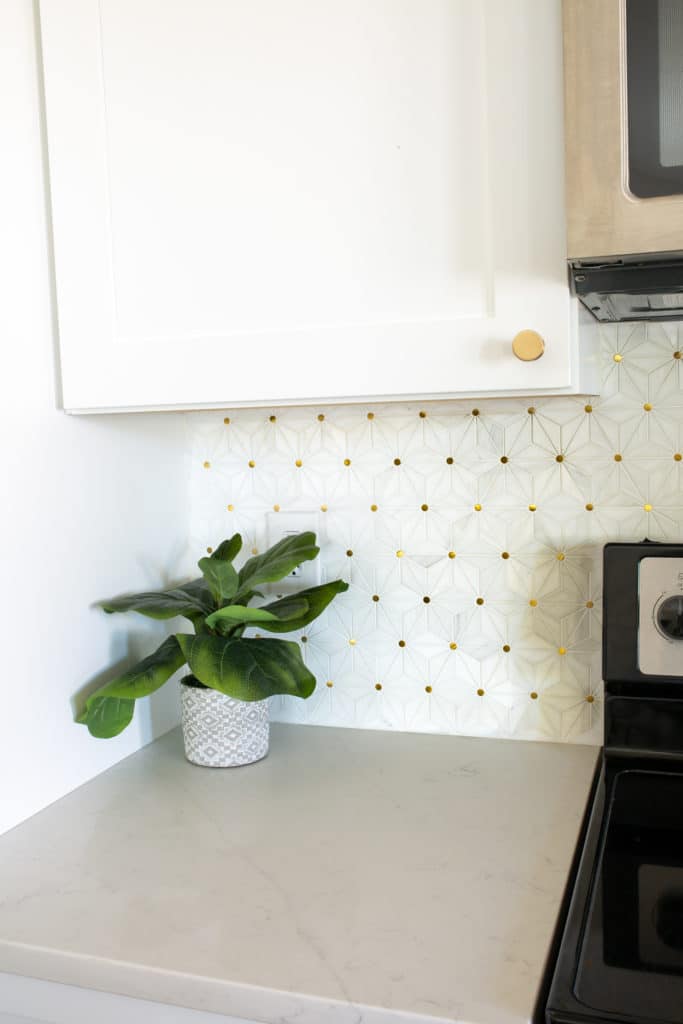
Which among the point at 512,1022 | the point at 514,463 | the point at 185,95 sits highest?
the point at 185,95

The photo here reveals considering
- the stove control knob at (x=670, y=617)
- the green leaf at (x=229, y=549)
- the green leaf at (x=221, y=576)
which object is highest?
the green leaf at (x=229, y=549)

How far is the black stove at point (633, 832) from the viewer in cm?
70

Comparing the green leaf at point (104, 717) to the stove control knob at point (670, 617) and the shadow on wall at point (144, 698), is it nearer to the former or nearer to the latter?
the shadow on wall at point (144, 698)

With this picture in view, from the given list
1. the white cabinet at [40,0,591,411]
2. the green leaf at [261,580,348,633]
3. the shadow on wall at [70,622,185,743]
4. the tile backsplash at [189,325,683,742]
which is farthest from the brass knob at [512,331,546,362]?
the shadow on wall at [70,622,185,743]

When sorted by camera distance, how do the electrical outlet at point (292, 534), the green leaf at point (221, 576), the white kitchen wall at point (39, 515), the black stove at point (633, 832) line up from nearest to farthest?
the black stove at point (633, 832) < the white kitchen wall at point (39, 515) < the green leaf at point (221, 576) < the electrical outlet at point (292, 534)

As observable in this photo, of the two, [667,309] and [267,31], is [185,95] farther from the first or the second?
[667,309]

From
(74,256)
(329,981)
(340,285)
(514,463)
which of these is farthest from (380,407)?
(329,981)

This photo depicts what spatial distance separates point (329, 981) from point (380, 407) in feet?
2.53

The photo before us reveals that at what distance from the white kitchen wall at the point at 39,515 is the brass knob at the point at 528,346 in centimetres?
55

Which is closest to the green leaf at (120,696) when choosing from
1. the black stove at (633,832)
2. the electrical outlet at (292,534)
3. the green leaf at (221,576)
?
the green leaf at (221,576)

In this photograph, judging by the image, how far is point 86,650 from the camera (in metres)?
1.19

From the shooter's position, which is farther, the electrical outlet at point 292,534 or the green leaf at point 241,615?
the electrical outlet at point 292,534

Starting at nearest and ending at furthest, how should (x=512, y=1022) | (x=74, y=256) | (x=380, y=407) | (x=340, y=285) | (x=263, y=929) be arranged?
(x=512, y=1022) → (x=263, y=929) → (x=340, y=285) → (x=74, y=256) → (x=380, y=407)

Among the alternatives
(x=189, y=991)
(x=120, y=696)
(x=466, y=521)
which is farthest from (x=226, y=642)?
(x=189, y=991)
